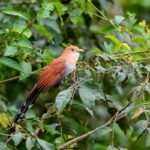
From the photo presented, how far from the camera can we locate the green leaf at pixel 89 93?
3.22m

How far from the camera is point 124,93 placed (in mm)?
5762

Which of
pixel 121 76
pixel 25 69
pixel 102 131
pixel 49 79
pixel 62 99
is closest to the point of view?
pixel 62 99

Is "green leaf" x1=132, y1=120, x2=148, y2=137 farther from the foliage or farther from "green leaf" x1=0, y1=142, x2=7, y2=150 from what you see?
"green leaf" x1=0, y1=142, x2=7, y2=150

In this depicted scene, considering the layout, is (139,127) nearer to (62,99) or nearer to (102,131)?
(102,131)

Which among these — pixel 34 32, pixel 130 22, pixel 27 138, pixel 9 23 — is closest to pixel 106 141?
pixel 34 32

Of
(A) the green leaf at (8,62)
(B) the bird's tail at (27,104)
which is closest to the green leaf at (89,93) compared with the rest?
(B) the bird's tail at (27,104)

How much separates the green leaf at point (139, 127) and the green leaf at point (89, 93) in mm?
230

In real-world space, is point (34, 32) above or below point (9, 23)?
below

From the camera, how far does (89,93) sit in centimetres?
324

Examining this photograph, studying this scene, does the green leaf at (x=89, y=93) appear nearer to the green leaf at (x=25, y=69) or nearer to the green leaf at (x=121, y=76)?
the green leaf at (x=121, y=76)

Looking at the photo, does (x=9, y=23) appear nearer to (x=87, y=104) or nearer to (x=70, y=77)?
(x=70, y=77)

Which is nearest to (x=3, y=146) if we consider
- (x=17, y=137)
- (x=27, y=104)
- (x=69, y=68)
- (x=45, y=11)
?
(x=17, y=137)

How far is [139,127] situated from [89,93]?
0.28 meters

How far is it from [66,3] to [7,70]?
60 cm
